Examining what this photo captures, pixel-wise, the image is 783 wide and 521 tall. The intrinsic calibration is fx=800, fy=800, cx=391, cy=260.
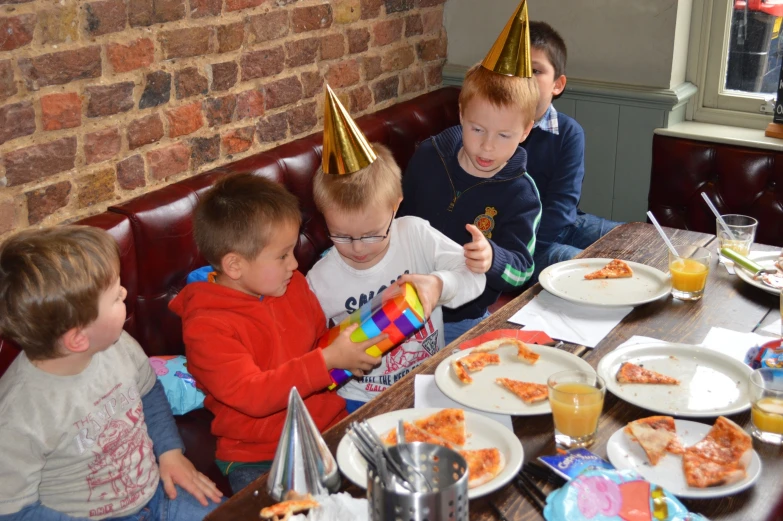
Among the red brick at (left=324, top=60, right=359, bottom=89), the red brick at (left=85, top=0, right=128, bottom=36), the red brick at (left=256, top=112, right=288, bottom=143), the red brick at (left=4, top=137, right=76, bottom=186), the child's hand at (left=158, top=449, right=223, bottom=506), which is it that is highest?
the red brick at (left=85, top=0, right=128, bottom=36)

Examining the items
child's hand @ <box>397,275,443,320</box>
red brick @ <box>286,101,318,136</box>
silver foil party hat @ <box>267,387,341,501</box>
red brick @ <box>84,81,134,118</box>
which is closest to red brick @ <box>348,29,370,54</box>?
red brick @ <box>286,101,318,136</box>

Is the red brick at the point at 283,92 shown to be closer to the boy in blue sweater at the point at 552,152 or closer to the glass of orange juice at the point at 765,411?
the boy in blue sweater at the point at 552,152

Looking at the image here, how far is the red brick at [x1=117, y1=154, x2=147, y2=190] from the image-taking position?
2.51 m

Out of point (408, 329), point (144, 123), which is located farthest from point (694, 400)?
point (144, 123)

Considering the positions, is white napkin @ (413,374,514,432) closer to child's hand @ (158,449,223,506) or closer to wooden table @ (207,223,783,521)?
wooden table @ (207,223,783,521)

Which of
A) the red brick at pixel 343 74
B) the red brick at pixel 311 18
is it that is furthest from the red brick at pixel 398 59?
the red brick at pixel 311 18

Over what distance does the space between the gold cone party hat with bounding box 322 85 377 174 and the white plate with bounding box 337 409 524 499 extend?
0.73 meters

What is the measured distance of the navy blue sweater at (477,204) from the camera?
98.3 inches

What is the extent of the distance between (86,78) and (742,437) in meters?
1.97

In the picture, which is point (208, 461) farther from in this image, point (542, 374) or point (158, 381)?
point (542, 374)

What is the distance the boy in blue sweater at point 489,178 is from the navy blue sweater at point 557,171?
60 centimetres

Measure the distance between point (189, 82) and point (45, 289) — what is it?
1249 millimetres

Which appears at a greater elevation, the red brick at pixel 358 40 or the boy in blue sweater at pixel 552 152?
the red brick at pixel 358 40

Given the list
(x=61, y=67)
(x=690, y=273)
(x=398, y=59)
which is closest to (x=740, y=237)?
(x=690, y=273)
